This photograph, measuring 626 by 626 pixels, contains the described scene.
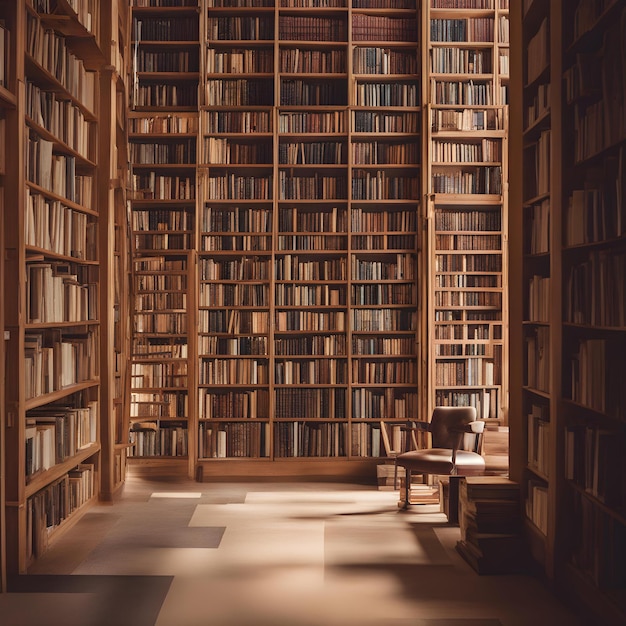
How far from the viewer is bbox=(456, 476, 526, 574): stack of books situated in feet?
15.6

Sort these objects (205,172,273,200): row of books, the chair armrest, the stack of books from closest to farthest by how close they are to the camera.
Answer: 1. the stack of books
2. the chair armrest
3. (205,172,273,200): row of books

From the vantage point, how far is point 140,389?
7.75 metres

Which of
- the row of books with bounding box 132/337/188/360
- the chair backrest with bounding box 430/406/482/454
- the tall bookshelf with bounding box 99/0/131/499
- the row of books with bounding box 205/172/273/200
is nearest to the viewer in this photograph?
the tall bookshelf with bounding box 99/0/131/499

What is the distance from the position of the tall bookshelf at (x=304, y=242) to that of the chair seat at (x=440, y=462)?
5.18 feet

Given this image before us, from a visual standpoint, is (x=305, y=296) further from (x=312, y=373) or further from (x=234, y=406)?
(x=234, y=406)

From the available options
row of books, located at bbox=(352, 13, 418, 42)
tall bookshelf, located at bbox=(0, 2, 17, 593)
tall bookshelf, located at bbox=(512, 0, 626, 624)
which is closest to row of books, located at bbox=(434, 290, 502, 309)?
row of books, located at bbox=(352, 13, 418, 42)

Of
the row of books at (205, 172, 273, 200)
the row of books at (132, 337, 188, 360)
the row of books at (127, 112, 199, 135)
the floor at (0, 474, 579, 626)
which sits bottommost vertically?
the floor at (0, 474, 579, 626)

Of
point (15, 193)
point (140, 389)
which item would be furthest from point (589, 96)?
point (140, 389)

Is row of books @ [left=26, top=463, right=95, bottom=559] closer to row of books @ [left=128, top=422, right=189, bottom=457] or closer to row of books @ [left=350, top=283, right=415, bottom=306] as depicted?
row of books @ [left=128, top=422, right=189, bottom=457]

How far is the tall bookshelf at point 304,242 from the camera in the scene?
310 inches

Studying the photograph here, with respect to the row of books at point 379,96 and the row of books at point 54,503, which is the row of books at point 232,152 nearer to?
the row of books at point 379,96

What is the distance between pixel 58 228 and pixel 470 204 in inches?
157

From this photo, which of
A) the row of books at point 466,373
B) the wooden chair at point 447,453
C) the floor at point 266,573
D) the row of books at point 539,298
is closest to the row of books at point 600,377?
the row of books at point 539,298

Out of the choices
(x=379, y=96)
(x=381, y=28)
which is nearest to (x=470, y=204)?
(x=379, y=96)
